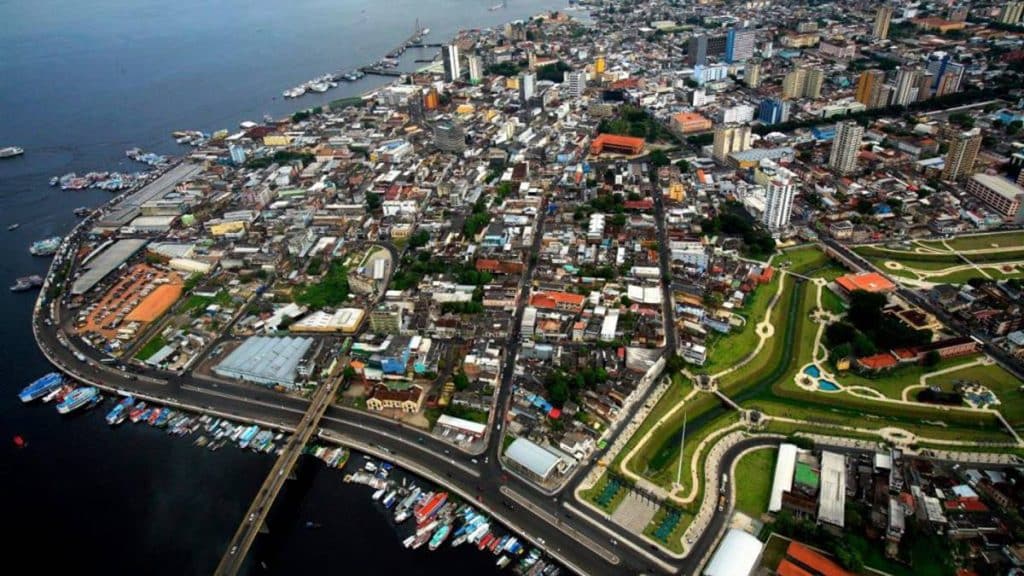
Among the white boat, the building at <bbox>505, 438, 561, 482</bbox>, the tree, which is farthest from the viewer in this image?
the white boat

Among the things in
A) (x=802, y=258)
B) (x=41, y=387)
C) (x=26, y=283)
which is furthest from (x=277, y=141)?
(x=802, y=258)

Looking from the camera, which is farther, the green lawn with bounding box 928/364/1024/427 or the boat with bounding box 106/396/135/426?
the boat with bounding box 106/396/135/426

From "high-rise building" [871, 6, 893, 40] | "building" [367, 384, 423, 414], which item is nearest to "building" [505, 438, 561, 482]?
"building" [367, 384, 423, 414]

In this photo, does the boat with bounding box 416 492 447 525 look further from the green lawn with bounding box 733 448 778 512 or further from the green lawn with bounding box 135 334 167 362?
the green lawn with bounding box 135 334 167 362

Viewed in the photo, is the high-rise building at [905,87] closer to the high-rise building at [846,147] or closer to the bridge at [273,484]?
the high-rise building at [846,147]

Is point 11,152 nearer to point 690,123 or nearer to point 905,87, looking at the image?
point 690,123

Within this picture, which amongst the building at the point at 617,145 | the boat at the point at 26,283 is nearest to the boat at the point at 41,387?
the boat at the point at 26,283
